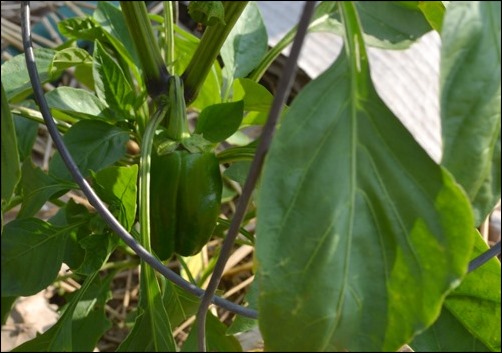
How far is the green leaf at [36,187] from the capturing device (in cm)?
76

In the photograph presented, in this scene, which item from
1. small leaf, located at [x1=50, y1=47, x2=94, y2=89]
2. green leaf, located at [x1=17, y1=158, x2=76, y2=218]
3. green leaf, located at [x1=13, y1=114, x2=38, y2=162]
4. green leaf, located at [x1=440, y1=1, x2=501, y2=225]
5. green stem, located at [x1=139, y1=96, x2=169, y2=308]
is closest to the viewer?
green leaf, located at [x1=440, y1=1, x2=501, y2=225]

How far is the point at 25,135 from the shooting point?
0.97 m

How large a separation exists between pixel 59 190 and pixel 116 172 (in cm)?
12

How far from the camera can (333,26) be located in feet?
2.79

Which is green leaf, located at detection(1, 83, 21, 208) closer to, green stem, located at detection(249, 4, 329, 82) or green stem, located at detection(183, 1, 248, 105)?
green stem, located at detection(183, 1, 248, 105)

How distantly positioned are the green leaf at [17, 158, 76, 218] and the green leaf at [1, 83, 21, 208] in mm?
279

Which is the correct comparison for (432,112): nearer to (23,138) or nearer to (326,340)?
(23,138)

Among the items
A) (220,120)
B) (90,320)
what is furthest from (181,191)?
(90,320)

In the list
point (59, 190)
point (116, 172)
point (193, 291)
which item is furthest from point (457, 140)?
point (59, 190)

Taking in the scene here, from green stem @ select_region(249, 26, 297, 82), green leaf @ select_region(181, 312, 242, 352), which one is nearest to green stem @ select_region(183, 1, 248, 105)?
green stem @ select_region(249, 26, 297, 82)

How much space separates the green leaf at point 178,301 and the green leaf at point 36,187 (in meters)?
0.14

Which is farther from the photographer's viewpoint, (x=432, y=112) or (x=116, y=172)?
(x=432, y=112)

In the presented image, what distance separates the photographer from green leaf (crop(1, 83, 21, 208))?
47 cm

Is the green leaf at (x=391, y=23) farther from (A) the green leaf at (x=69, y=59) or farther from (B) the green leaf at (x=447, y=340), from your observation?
(A) the green leaf at (x=69, y=59)
